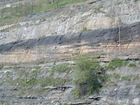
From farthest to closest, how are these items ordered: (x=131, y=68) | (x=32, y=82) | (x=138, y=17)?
(x=32, y=82) → (x=138, y=17) → (x=131, y=68)

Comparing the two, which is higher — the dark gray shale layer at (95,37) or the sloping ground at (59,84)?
the dark gray shale layer at (95,37)

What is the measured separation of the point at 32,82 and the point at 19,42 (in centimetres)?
1108

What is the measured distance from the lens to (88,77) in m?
34.7

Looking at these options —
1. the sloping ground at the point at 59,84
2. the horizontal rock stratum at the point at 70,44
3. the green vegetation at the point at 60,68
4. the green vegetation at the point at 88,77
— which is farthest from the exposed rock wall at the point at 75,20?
the green vegetation at the point at 88,77

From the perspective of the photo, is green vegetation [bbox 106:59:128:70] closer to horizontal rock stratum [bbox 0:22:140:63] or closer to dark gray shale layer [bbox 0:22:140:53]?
horizontal rock stratum [bbox 0:22:140:63]

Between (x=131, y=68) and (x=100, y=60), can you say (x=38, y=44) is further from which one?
(x=131, y=68)

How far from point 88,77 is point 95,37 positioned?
753cm

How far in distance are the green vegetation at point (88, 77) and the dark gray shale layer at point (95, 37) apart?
4603mm

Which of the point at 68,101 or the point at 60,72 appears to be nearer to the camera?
the point at 68,101

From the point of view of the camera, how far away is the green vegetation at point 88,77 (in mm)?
34631

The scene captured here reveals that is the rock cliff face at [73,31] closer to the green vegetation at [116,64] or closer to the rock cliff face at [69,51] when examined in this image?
the rock cliff face at [69,51]

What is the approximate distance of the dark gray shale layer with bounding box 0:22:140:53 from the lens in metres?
38.1

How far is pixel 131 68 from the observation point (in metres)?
33.9

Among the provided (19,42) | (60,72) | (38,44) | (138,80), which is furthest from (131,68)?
(19,42)
